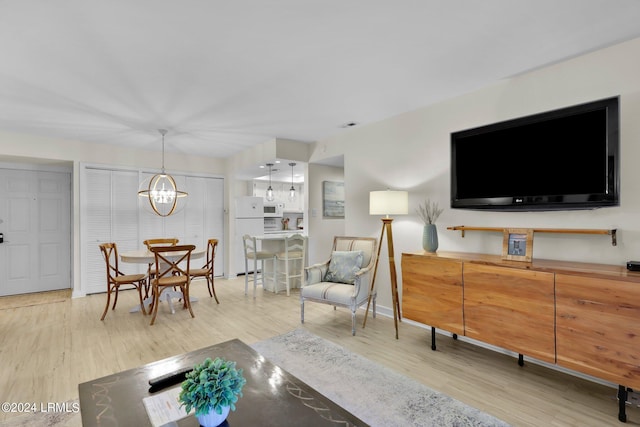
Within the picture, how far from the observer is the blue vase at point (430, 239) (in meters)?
3.02

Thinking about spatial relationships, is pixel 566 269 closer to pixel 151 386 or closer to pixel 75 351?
pixel 151 386

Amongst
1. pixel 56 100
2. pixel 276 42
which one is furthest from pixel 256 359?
pixel 56 100

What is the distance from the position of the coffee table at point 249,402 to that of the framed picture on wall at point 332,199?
12.6 feet

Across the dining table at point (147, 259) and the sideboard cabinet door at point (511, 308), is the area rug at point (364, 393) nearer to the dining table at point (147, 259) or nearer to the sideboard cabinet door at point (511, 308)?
the sideboard cabinet door at point (511, 308)

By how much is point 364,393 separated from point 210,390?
138cm

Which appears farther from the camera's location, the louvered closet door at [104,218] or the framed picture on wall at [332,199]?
the framed picture on wall at [332,199]

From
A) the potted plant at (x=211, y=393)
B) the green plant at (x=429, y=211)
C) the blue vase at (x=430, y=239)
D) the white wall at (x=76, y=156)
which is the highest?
the white wall at (x=76, y=156)

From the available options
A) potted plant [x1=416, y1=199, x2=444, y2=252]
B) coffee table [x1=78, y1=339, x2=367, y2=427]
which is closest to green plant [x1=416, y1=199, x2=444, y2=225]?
potted plant [x1=416, y1=199, x2=444, y2=252]

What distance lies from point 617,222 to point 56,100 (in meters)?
5.21

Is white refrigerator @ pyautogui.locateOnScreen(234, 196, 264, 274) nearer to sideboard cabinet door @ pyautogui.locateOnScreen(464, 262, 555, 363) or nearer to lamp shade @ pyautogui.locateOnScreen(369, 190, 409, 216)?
lamp shade @ pyautogui.locateOnScreen(369, 190, 409, 216)

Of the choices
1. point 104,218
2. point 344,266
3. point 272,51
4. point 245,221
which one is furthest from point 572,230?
point 104,218

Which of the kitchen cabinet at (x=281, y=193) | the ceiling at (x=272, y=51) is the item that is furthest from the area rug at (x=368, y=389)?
the kitchen cabinet at (x=281, y=193)

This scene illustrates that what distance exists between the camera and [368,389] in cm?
222

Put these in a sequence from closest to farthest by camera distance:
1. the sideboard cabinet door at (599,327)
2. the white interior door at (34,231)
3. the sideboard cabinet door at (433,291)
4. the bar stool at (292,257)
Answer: the sideboard cabinet door at (599,327) < the sideboard cabinet door at (433,291) < the bar stool at (292,257) < the white interior door at (34,231)
